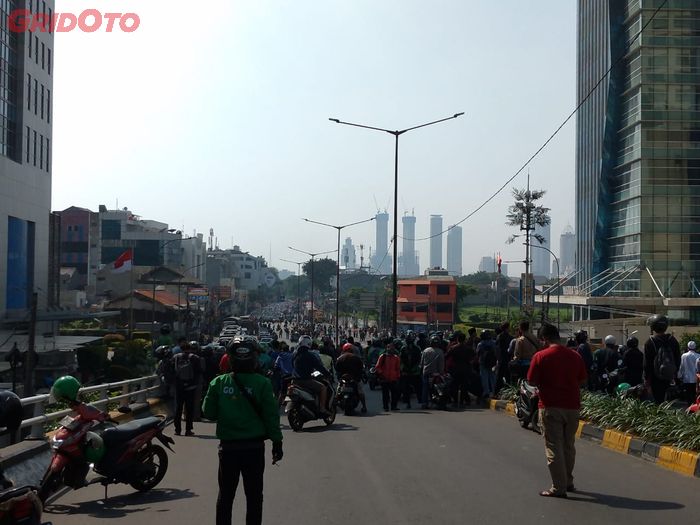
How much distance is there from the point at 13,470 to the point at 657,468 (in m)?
7.31

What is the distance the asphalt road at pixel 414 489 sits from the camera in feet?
24.5

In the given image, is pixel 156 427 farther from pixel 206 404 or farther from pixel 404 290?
pixel 404 290

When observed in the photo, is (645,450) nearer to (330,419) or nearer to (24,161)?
(330,419)

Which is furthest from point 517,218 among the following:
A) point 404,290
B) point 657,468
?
point 404,290

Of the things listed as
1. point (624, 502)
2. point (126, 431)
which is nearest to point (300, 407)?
point (126, 431)

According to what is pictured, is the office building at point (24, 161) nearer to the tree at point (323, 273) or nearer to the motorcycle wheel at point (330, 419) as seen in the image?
the motorcycle wheel at point (330, 419)

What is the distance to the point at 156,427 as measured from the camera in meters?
9.00

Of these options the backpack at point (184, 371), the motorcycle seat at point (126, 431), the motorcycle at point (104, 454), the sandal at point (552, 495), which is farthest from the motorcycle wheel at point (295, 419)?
the sandal at point (552, 495)

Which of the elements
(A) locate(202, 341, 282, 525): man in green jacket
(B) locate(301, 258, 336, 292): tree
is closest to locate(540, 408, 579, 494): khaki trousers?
(A) locate(202, 341, 282, 525): man in green jacket

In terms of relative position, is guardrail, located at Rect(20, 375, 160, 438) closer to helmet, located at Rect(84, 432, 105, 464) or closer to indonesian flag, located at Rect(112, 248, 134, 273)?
helmet, located at Rect(84, 432, 105, 464)

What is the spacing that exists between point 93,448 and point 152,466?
87 cm

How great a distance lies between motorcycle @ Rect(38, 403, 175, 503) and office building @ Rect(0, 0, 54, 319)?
137ft

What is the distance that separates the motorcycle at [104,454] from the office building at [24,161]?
4162cm

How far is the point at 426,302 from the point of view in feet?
319
